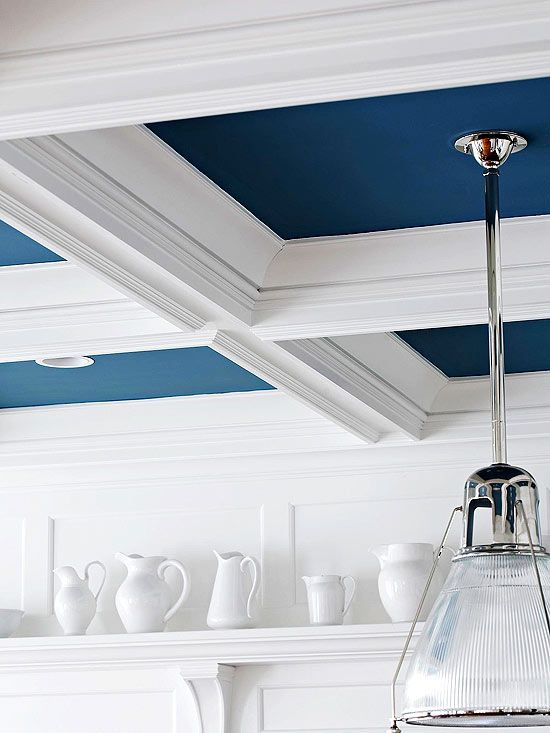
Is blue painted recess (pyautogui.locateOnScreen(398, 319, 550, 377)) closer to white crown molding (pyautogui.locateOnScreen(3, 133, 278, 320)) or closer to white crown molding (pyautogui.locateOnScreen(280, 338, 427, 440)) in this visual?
white crown molding (pyautogui.locateOnScreen(280, 338, 427, 440))

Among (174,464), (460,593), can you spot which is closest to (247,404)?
(174,464)

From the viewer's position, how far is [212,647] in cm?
306

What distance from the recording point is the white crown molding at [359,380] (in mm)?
2381

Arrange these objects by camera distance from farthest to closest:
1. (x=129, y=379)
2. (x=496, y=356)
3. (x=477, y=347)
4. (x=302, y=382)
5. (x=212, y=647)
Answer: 1. (x=212, y=647)
2. (x=129, y=379)
3. (x=477, y=347)
4. (x=302, y=382)
5. (x=496, y=356)

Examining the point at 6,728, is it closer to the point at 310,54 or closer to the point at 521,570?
the point at 521,570

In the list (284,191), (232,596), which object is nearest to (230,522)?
(232,596)

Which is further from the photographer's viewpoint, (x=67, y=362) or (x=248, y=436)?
(x=248, y=436)

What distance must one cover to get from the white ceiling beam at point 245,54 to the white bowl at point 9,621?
218 centimetres

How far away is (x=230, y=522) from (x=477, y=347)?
37.5 inches

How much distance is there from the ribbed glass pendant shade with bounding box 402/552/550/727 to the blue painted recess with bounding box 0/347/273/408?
1.31 metres

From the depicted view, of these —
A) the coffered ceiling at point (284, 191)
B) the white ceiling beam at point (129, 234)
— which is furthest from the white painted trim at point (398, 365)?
the white ceiling beam at point (129, 234)

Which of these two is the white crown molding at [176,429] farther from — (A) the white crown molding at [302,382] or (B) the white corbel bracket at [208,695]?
(B) the white corbel bracket at [208,695]

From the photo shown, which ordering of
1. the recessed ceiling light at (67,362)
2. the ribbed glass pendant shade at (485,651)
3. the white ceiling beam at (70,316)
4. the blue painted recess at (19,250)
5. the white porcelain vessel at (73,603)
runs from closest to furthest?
1. the ribbed glass pendant shade at (485,651)
2. the blue painted recess at (19,250)
3. the white ceiling beam at (70,316)
4. the recessed ceiling light at (67,362)
5. the white porcelain vessel at (73,603)

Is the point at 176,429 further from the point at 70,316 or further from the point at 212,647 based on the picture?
the point at 70,316
